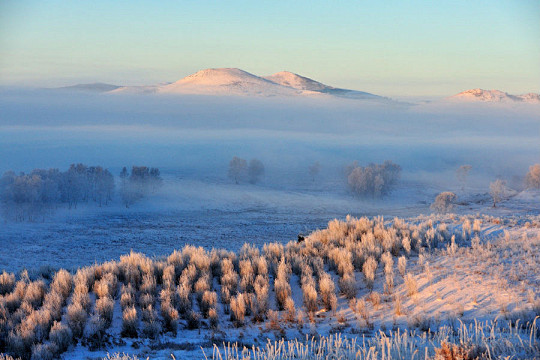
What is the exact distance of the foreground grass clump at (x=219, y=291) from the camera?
27.6 ft

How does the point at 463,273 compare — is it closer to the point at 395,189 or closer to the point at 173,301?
the point at 173,301

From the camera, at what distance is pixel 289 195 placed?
94.6m

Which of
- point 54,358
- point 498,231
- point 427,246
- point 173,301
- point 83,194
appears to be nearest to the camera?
point 54,358

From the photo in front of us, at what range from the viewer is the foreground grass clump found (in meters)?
8.42

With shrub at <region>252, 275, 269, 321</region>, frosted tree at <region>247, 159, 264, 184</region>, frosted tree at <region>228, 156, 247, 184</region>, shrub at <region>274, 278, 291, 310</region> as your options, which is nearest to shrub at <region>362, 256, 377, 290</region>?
shrub at <region>274, 278, 291, 310</region>

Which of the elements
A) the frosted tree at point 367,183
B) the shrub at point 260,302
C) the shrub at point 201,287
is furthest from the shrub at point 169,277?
the frosted tree at point 367,183

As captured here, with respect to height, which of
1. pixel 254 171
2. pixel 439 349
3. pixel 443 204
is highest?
pixel 439 349

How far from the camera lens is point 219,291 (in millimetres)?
10852

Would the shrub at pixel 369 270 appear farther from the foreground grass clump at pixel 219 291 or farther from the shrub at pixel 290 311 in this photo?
the shrub at pixel 290 311

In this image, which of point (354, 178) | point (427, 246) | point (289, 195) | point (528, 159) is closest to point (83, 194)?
point (289, 195)

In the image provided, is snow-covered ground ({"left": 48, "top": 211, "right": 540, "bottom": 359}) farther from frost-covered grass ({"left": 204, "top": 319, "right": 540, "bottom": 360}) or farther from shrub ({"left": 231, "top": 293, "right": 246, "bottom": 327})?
shrub ({"left": 231, "top": 293, "right": 246, "bottom": 327})

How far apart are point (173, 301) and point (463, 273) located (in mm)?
6658

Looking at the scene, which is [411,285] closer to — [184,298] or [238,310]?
[238,310]

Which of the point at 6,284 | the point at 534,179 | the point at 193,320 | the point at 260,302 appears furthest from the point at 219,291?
the point at 534,179
